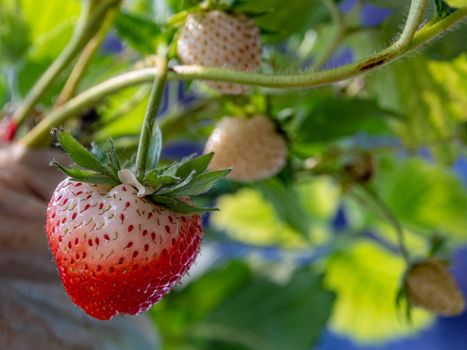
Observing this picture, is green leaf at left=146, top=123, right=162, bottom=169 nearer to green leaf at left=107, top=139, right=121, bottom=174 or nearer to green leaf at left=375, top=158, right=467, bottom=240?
green leaf at left=107, top=139, right=121, bottom=174

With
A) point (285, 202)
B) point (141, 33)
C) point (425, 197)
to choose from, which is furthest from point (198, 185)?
point (425, 197)

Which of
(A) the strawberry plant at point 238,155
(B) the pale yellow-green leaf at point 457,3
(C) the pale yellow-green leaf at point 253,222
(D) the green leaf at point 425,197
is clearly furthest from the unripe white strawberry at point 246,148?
(C) the pale yellow-green leaf at point 253,222

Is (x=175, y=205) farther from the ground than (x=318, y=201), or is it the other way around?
(x=175, y=205)

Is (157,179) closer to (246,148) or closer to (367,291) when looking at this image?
(246,148)

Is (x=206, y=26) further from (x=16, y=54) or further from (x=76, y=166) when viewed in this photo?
(x=16, y=54)

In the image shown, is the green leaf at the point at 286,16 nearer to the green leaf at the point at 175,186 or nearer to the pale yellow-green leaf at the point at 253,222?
the green leaf at the point at 175,186

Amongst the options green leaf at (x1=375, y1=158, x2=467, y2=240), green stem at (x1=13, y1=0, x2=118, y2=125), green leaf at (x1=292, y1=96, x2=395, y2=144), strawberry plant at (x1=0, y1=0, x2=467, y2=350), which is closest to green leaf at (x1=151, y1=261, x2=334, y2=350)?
strawberry plant at (x1=0, y1=0, x2=467, y2=350)

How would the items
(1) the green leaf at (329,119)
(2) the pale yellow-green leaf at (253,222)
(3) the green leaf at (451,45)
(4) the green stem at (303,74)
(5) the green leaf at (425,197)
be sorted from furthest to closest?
(2) the pale yellow-green leaf at (253,222) < (5) the green leaf at (425,197) < (1) the green leaf at (329,119) < (3) the green leaf at (451,45) < (4) the green stem at (303,74)
